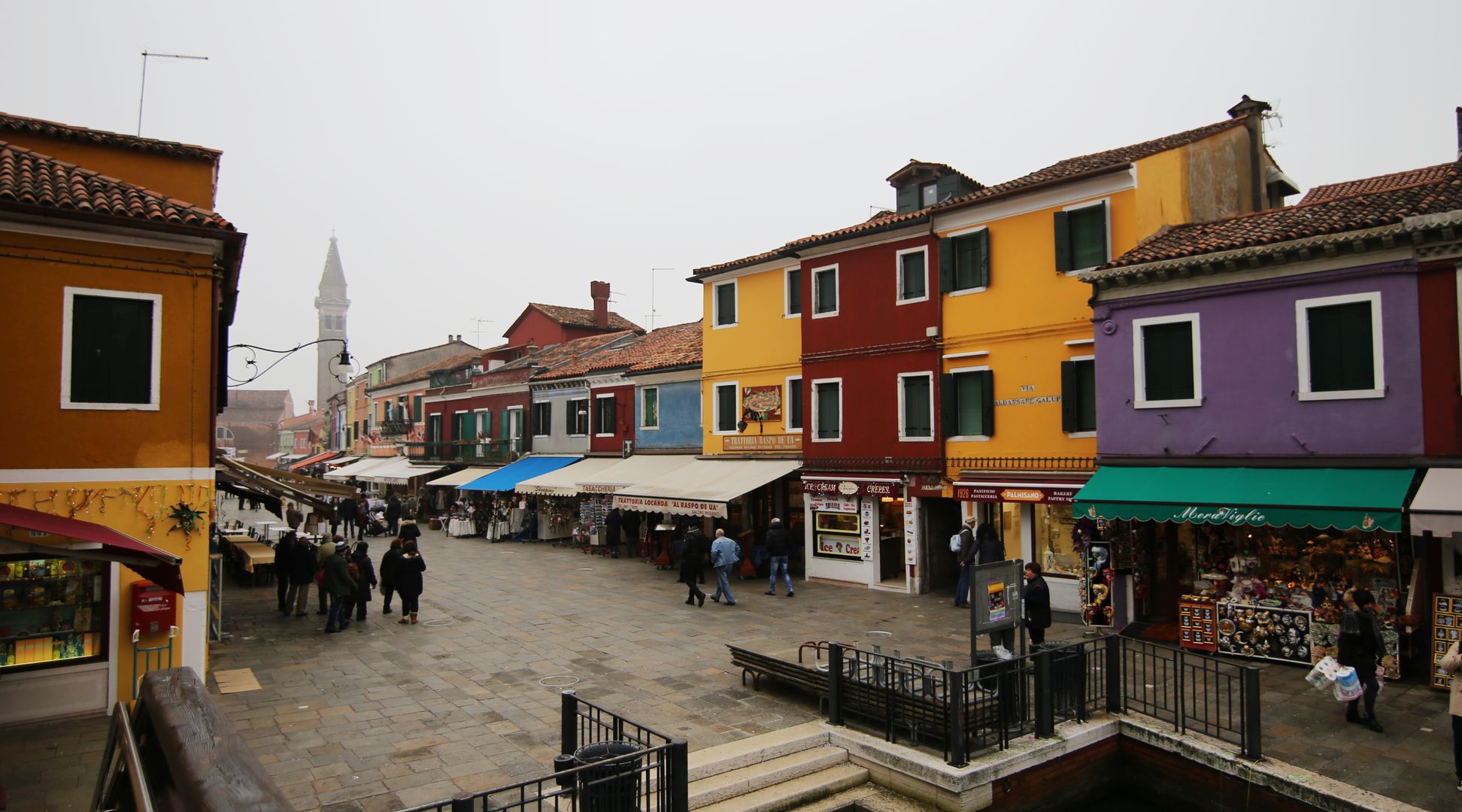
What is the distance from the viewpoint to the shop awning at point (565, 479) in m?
25.7

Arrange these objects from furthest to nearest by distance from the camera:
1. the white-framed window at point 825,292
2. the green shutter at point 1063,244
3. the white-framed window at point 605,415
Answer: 1. the white-framed window at point 605,415
2. the white-framed window at point 825,292
3. the green shutter at point 1063,244

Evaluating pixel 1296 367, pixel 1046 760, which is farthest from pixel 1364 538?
pixel 1046 760

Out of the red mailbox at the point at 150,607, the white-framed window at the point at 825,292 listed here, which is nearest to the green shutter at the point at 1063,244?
the white-framed window at the point at 825,292

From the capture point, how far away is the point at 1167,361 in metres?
13.4

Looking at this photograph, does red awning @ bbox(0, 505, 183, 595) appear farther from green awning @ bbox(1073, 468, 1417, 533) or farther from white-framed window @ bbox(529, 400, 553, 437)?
white-framed window @ bbox(529, 400, 553, 437)

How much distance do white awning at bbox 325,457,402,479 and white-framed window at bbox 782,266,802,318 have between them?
27.3 metres

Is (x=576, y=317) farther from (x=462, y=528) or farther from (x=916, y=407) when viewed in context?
(x=916, y=407)

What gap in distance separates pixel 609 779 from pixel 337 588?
413 inches

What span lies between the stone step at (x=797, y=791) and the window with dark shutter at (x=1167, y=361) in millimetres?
8308

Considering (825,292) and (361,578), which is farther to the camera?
(825,292)

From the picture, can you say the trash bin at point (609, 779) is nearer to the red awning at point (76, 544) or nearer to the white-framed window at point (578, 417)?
the red awning at point (76, 544)

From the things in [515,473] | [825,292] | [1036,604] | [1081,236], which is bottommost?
[1036,604]

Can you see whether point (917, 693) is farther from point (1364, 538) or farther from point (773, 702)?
point (1364, 538)

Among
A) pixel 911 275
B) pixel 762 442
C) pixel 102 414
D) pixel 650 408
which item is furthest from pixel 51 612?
pixel 650 408
